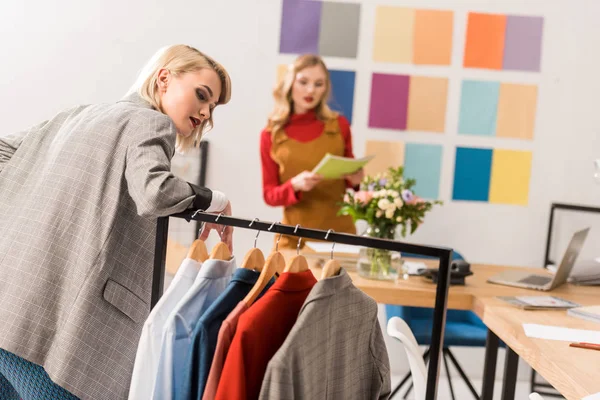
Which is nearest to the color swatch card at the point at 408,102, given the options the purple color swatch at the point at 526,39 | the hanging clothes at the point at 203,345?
the purple color swatch at the point at 526,39

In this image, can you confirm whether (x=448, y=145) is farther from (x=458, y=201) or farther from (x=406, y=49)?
(x=406, y=49)

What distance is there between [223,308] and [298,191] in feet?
6.77

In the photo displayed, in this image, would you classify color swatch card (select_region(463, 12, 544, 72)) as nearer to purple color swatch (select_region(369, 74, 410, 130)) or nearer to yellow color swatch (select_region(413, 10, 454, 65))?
yellow color swatch (select_region(413, 10, 454, 65))

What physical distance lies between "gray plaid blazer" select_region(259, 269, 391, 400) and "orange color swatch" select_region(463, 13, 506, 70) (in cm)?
312

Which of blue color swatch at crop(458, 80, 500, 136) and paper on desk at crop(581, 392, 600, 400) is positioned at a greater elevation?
blue color swatch at crop(458, 80, 500, 136)

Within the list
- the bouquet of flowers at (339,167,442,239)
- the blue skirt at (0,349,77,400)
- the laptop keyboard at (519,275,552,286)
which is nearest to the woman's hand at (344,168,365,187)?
the bouquet of flowers at (339,167,442,239)

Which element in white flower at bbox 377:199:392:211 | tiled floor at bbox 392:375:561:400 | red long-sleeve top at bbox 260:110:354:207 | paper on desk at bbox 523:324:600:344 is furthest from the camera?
tiled floor at bbox 392:375:561:400

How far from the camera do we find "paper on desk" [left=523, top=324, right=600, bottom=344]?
194 centimetres

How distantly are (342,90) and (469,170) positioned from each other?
2.99ft

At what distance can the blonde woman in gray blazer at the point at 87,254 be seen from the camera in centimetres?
150

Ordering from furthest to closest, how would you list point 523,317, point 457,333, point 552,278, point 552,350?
point 457,333
point 552,278
point 523,317
point 552,350

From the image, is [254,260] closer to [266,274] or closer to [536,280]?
[266,274]

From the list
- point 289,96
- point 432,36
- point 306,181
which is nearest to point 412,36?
point 432,36

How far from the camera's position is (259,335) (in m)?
1.31
